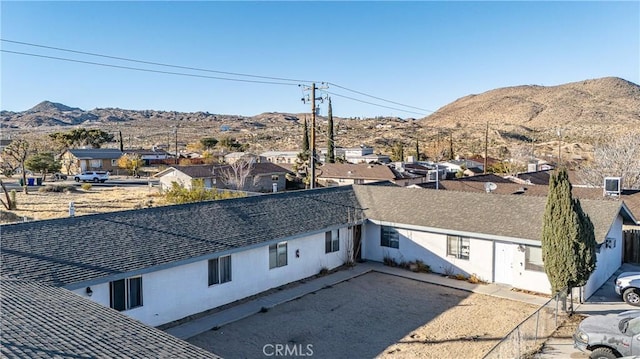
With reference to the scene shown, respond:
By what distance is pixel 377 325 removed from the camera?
15555mm

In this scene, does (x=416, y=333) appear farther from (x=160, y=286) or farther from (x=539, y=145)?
(x=539, y=145)

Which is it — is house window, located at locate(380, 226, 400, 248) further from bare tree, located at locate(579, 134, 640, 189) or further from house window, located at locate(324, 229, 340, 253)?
bare tree, located at locate(579, 134, 640, 189)

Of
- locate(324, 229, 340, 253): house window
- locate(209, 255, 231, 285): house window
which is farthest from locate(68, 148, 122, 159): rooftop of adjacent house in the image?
locate(209, 255, 231, 285): house window

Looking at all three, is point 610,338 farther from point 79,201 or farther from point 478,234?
point 79,201

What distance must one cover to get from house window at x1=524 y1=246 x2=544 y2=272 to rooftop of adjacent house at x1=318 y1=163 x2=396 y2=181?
29.2 metres

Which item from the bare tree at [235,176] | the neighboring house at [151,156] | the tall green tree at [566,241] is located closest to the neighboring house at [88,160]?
the neighboring house at [151,156]

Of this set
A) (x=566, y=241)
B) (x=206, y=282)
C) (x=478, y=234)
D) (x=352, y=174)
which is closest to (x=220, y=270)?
(x=206, y=282)

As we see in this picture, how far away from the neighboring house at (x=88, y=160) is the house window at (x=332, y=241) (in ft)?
206

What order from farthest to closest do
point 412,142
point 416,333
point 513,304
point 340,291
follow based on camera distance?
point 412,142 → point 340,291 → point 513,304 → point 416,333

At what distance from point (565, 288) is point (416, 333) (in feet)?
18.0

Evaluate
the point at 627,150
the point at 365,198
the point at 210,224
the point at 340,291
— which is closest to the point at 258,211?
the point at 210,224

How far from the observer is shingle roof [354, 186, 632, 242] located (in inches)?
756

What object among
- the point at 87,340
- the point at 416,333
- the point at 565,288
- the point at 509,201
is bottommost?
the point at 416,333

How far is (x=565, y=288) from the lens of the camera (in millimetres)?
15648
